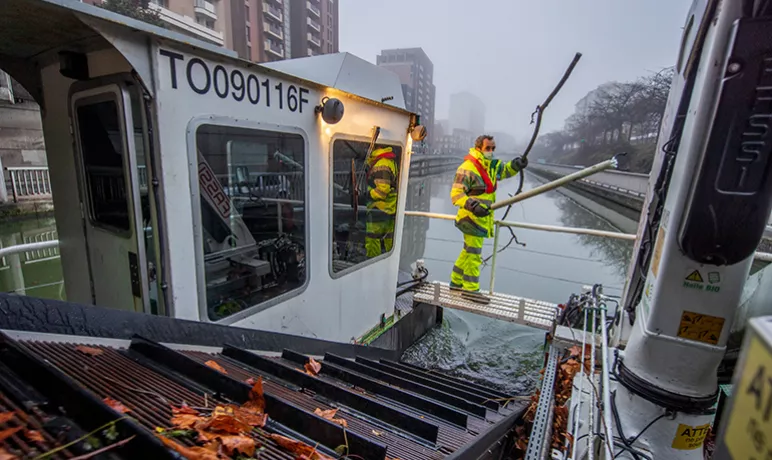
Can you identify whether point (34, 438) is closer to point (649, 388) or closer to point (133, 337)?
point (133, 337)

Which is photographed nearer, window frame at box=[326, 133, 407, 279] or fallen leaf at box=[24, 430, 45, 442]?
fallen leaf at box=[24, 430, 45, 442]

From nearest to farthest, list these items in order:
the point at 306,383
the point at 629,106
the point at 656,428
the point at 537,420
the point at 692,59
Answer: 1. the point at 692,59
2. the point at 656,428
3. the point at 306,383
4. the point at 537,420
5. the point at 629,106

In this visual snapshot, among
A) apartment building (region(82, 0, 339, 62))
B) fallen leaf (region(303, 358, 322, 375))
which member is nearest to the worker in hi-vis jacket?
fallen leaf (region(303, 358, 322, 375))

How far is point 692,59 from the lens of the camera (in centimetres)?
166

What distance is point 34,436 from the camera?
2.81ft

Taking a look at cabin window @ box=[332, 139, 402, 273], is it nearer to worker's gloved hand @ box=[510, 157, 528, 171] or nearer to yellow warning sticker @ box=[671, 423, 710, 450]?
worker's gloved hand @ box=[510, 157, 528, 171]

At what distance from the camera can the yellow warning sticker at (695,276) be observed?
1557 millimetres

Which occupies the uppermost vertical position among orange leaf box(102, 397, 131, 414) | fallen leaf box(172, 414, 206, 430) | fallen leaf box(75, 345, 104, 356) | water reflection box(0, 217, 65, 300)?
orange leaf box(102, 397, 131, 414)

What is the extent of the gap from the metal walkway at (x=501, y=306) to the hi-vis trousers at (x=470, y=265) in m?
0.18

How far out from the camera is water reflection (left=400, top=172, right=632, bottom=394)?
4500 mm

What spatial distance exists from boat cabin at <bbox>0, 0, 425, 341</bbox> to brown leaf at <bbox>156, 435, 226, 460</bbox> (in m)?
1.43

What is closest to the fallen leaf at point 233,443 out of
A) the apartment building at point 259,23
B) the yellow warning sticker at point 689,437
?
the yellow warning sticker at point 689,437

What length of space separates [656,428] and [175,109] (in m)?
3.07

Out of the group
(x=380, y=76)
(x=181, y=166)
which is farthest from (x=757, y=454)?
(x=380, y=76)
